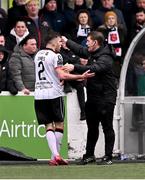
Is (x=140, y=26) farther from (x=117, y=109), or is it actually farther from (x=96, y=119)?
(x=96, y=119)

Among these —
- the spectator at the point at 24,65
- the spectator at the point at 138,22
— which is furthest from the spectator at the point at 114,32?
the spectator at the point at 24,65

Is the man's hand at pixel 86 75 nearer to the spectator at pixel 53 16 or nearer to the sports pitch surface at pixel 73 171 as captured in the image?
the sports pitch surface at pixel 73 171

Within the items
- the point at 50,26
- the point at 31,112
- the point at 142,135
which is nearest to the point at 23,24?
the point at 50,26

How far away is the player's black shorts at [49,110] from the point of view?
43.2ft

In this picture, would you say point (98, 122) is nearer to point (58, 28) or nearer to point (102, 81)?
point (102, 81)

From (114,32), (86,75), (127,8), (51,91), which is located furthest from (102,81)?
(127,8)

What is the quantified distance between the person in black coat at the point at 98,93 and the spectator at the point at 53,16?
3.42 meters

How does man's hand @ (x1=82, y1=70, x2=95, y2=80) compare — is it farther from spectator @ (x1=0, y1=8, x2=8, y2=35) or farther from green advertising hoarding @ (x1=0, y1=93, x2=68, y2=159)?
spectator @ (x1=0, y1=8, x2=8, y2=35)

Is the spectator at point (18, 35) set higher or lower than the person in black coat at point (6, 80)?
higher

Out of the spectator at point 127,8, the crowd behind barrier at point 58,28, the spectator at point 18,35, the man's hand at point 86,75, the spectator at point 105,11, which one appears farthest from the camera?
the spectator at point 127,8

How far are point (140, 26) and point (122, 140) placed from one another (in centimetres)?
333

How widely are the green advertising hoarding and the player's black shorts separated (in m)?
1.32

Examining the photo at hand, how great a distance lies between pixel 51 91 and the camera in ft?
42.9

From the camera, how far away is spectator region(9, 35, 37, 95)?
14477 mm
